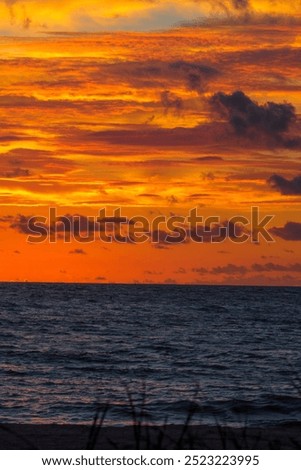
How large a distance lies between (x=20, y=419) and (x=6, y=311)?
83.4 metres

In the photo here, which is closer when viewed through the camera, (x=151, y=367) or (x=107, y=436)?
(x=107, y=436)

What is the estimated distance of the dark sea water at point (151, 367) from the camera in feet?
111

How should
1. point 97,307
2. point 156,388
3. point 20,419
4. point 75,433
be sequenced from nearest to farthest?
point 75,433, point 20,419, point 156,388, point 97,307

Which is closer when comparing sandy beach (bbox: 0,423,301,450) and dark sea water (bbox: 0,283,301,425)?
sandy beach (bbox: 0,423,301,450)

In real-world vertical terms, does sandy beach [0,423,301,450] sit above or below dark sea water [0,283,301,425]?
below

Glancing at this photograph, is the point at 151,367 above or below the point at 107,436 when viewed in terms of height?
above

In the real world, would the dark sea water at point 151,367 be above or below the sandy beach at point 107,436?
above

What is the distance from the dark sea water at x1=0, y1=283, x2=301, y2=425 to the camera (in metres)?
34.0

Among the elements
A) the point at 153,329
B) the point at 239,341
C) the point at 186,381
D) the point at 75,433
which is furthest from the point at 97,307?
the point at 75,433

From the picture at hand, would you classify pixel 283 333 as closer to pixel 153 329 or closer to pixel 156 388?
pixel 153 329

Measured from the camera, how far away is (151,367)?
53156mm

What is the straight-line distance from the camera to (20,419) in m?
32.1

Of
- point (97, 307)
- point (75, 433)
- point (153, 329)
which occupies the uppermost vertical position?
point (97, 307)

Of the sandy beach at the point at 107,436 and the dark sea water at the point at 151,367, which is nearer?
the sandy beach at the point at 107,436
